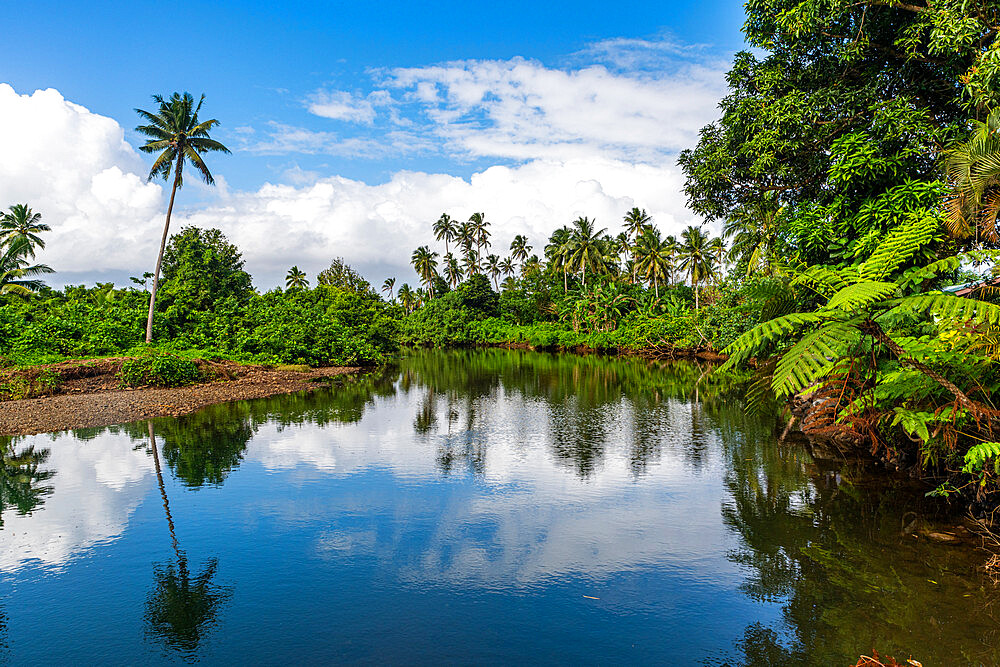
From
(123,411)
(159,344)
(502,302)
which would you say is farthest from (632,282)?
(123,411)

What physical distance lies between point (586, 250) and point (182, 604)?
65953 mm

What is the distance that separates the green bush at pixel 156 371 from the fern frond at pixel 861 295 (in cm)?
2758

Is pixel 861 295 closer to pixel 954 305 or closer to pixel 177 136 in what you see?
pixel 954 305

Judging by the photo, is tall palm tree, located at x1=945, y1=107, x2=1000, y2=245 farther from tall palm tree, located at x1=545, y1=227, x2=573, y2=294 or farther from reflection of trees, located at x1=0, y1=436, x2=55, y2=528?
tall palm tree, located at x1=545, y1=227, x2=573, y2=294

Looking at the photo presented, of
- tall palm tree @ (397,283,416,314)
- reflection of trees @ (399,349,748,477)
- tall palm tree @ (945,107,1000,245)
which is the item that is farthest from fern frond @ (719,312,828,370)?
tall palm tree @ (397,283,416,314)

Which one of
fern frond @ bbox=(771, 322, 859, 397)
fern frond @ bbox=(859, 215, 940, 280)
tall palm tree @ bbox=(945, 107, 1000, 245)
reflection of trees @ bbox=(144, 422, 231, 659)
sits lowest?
reflection of trees @ bbox=(144, 422, 231, 659)

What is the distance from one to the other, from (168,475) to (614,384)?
23264mm

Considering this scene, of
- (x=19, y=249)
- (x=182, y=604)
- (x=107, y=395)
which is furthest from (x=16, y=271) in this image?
(x=182, y=604)

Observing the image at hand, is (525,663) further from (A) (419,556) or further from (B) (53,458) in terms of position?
(B) (53,458)

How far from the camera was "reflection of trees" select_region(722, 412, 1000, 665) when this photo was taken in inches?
258

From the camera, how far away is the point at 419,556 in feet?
30.3

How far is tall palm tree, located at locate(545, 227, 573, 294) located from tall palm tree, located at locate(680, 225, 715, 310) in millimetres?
14579

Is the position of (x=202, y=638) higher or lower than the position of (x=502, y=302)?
lower

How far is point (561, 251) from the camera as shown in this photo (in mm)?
74250
